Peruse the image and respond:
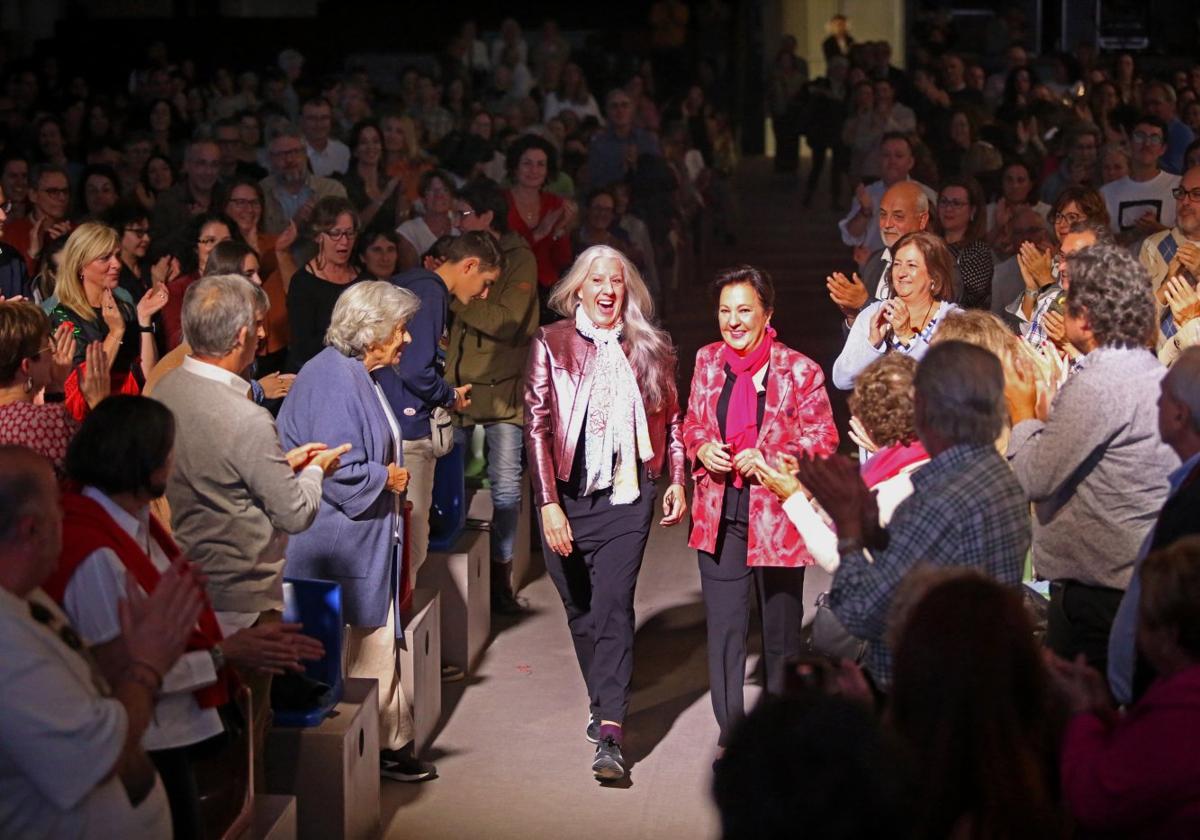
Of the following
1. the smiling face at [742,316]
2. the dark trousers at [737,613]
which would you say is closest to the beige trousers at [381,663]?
the dark trousers at [737,613]

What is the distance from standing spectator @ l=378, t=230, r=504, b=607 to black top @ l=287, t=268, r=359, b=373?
1.17 ft

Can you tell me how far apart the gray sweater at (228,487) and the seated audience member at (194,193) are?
420 centimetres

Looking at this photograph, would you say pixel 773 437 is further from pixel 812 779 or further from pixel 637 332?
pixel 812 779

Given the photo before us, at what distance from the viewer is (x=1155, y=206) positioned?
809 cm

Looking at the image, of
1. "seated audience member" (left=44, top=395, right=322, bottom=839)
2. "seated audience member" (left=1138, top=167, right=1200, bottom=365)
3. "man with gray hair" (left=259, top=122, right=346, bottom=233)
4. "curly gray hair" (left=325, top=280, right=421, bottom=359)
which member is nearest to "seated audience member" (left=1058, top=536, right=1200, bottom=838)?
→ "seated audience member" (left=44, top=395, right=322, bottom=839)

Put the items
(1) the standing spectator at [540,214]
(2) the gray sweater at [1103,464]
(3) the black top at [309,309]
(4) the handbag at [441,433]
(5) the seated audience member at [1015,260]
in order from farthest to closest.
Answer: (1) the standing spectator at [540,214] < (5) the seated audience member at [1015,260] < (3) the black top at [309,309] < (4) the handbag at [441,433] < (2) the gray sweater at [1103,464]

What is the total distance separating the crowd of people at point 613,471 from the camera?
2620 mm

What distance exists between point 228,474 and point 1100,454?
209cm

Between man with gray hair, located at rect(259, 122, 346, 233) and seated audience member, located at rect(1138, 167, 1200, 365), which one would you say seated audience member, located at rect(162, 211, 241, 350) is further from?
seated audience member, located at rect(1138, 167, 1200, 365)

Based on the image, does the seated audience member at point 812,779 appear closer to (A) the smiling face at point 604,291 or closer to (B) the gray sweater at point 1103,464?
(B) the gray sweater at point 1103,464

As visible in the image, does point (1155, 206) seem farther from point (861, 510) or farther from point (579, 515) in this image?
point (861, 510)

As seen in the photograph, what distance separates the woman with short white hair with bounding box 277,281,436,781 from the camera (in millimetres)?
4703

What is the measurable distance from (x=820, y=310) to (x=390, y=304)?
8.67 metres

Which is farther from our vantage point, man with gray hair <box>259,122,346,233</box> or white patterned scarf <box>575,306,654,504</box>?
man with gray hair <box>259,122,346,233</box>
